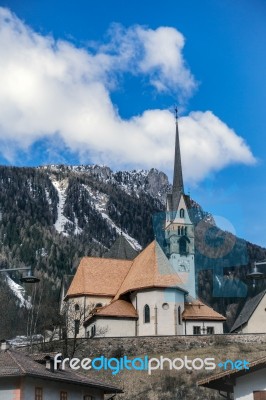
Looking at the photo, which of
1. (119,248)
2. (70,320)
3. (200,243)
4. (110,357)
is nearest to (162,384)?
(110,357)

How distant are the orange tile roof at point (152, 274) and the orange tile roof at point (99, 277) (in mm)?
2688

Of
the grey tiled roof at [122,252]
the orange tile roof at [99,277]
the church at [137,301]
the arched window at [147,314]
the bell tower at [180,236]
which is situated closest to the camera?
the church at [137,301]

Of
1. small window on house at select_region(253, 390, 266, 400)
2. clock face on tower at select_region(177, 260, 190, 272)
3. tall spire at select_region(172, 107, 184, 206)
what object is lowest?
small window on house at select_region(253, 390, 266, 400)

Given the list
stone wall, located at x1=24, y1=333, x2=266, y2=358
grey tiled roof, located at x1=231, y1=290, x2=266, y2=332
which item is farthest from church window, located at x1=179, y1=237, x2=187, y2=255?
stone wall, located at x1=24, y1=333, x2=266, y2=358

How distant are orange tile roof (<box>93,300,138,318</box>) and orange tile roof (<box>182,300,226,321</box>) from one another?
17.9ft

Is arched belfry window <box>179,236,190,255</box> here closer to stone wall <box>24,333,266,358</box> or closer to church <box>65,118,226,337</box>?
church <box>65,118,226,337</box>

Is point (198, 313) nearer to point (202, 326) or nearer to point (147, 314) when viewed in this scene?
point (202, 326)

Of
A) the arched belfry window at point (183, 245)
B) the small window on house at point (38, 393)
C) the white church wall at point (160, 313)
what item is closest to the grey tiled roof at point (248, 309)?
the white church wall at point (160, 313)

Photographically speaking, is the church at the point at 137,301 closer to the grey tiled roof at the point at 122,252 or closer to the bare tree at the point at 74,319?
the bare tree at the point at 74,319

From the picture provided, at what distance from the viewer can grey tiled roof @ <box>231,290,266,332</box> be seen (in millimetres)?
76875

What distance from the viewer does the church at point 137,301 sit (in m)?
69.4

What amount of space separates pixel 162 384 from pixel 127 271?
2661 cm

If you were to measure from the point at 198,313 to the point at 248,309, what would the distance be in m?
9.91

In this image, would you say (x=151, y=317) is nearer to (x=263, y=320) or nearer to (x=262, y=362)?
(x=263, y=320)
